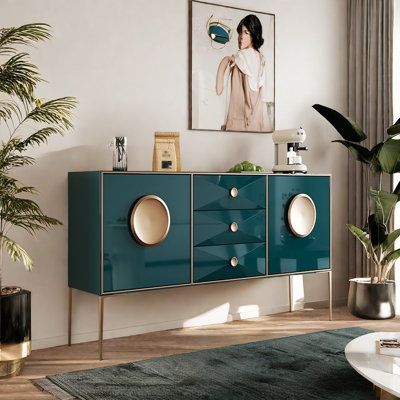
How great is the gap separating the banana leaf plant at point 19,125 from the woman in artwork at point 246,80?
47.3 inches

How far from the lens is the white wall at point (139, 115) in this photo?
3.70 meters

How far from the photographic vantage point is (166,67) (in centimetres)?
412

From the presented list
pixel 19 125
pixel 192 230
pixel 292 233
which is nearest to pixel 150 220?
pixel 192 230

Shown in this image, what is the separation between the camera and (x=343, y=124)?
4.55 meters

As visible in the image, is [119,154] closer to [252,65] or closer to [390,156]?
[252,65]

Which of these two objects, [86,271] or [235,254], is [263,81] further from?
[86,271]

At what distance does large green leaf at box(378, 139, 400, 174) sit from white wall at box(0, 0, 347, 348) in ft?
2.12

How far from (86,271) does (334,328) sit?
1.62 meters

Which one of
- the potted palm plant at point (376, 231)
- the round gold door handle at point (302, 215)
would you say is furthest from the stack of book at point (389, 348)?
the potted palm plant at point (376, 231)

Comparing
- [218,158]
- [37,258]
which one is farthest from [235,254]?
[37,258]

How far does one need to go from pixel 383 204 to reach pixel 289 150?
2.29 feet

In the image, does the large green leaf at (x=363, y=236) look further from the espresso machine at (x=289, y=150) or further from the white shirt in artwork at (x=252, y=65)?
the white shirt in artwork at (x=252, y=65)

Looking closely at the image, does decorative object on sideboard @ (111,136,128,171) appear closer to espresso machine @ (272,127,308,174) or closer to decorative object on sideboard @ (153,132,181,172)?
decorative object on sideboard @ (153,132,181,172)

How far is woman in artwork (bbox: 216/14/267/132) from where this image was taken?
14.4 feet
